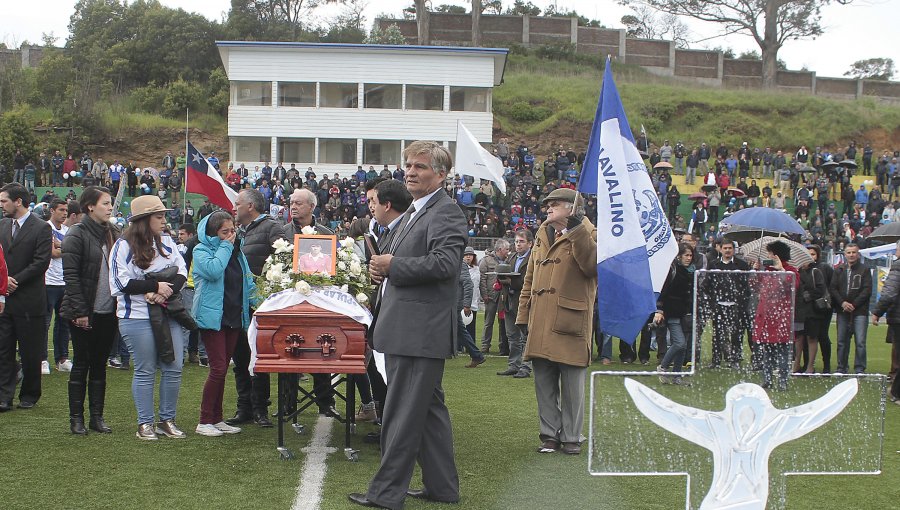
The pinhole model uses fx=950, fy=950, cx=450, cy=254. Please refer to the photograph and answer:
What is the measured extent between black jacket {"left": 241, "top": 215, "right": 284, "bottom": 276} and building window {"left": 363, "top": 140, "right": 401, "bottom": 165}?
42.0 m

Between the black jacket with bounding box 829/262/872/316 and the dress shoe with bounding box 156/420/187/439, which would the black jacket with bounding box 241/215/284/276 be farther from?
the black jacket with bounding box 829/262/872/316

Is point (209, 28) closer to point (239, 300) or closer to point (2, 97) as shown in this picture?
point (2, 97)

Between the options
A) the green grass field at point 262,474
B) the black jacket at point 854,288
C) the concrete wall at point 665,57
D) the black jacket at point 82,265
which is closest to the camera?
the green grass field at point 262,474

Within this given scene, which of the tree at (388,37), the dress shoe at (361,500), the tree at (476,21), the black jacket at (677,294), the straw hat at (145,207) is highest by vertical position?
the tree at (476,21)

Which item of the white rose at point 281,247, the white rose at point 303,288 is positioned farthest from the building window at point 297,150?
the white rose at point 303,288

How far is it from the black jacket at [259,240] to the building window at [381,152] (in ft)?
138

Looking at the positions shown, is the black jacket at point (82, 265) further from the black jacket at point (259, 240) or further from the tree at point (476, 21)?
the tree at point (476, 21)

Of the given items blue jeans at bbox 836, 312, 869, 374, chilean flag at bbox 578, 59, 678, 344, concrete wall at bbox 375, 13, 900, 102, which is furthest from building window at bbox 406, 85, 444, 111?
chilean flag at bbox 578, 59, 678, 344

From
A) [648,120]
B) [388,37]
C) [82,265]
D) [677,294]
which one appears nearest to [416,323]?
[82,265]

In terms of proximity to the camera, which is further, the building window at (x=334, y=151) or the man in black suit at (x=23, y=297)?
the building window at (x=334, y=151)

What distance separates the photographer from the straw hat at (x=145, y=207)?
7.38m

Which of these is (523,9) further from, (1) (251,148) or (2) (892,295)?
(2) (892,295)

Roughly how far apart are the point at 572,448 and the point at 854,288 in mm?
7602

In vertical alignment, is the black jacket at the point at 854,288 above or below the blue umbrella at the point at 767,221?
below
